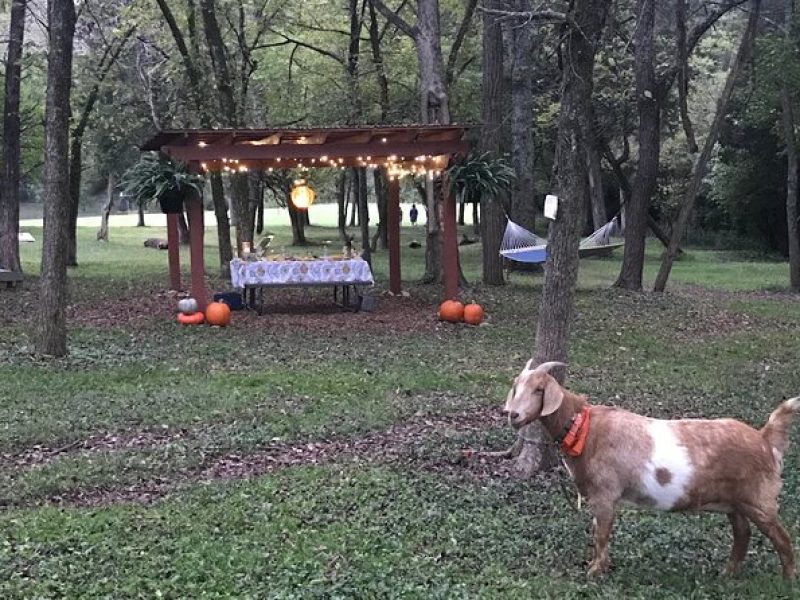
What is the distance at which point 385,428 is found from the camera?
714cm

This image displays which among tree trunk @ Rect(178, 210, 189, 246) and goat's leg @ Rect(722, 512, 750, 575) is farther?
tree trunk @ Rect(178, 210, 189, 246)

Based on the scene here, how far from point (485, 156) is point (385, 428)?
292 inches

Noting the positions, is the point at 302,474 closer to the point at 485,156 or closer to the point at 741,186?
the point at 485,156

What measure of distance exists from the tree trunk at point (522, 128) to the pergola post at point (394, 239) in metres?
3.81

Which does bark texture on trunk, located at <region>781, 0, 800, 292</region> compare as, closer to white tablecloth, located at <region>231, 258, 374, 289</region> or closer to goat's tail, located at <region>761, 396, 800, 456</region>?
white tablecloth, located at <region>231, 258, 374, 289</region>

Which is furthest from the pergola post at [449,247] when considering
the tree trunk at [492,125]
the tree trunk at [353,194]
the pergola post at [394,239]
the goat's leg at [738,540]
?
the tree trunk at [353,194]

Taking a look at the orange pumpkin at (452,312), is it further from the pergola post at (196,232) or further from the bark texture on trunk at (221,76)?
the bark texture on trunk at (221,76)

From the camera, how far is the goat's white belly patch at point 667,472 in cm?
404

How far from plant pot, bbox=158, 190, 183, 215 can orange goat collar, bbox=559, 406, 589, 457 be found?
10.1 m

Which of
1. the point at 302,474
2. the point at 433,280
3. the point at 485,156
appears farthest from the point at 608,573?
the point at 433,280

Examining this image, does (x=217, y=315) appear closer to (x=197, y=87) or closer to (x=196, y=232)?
(x=196, y=232)

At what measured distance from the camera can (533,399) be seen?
4.21 metres

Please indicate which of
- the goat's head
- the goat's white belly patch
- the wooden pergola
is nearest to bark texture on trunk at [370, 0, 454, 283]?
the wooden pergola

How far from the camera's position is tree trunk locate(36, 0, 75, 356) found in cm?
A: 946
